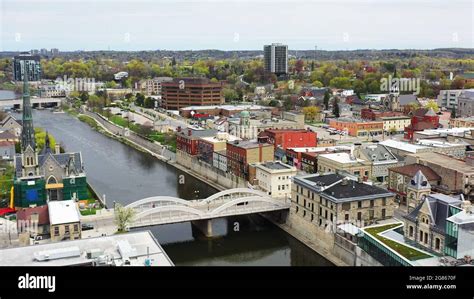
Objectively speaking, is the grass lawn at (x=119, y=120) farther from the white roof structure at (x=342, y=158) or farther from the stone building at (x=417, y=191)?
the stone building at (x=417, y=191)

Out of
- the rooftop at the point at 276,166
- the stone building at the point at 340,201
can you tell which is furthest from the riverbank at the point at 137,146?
the stone building at the point at 340,201

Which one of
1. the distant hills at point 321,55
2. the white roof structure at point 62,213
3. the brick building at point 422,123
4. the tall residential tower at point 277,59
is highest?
the distant hills at point 321,55

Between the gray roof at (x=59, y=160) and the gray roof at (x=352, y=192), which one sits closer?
the gray roof at (x=352, y=192)

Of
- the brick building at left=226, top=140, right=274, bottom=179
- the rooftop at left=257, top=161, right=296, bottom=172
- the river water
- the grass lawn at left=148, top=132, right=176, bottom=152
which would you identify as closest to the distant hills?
the grass lawn at left=148, top=132, right=176, bottom=152

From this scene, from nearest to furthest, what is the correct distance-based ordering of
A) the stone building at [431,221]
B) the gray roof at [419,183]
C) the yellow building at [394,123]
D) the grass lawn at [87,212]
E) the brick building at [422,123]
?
the stone building at [431,221]
the gray roof at [419,183]
the grass lawn at [87,212]
the brick building at [422,123]
the yellow building at [394,123]

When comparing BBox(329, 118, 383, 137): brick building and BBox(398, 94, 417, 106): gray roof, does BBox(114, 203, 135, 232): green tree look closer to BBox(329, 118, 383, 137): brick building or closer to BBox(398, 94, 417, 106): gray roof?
BBox(329, 118, 383, 137): brick building
